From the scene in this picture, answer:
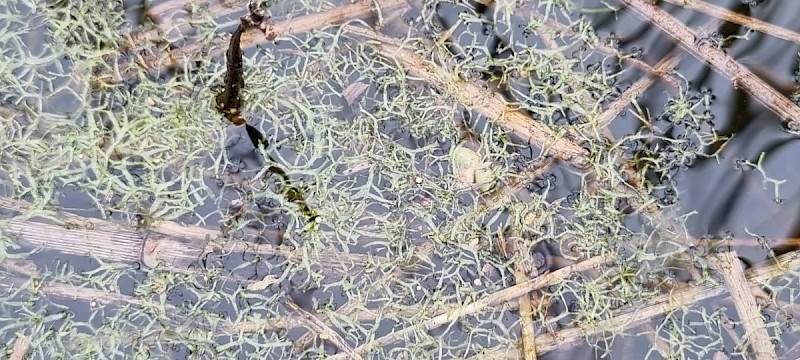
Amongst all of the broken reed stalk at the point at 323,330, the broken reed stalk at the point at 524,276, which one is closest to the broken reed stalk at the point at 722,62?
the broken reed stalk at the point at 524,276

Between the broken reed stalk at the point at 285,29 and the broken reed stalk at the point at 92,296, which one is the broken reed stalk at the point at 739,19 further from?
the broken reed stalk at the point at 92,296

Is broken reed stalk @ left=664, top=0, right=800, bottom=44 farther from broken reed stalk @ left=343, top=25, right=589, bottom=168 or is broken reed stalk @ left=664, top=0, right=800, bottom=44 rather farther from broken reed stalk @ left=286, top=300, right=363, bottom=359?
broken reed stalk @ left=286, top=300, right=363, bottom=359

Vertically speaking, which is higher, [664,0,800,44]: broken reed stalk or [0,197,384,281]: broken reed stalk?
[664,0,800,44]: broken reed stalk

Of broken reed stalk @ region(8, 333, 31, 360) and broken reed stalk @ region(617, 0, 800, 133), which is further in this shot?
broken reed stalk @ region(617, 0, 800, 133)

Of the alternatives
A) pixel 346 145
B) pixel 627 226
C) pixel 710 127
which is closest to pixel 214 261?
pixel 346 145

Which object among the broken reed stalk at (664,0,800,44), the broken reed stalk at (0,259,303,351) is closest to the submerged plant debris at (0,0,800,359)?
the broken reed stalk at (0,259,303,351)
